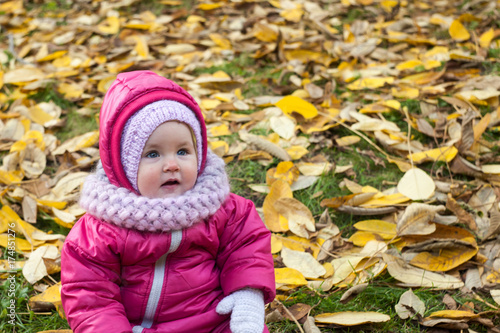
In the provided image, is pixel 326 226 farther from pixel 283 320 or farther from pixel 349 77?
pixel 349 77

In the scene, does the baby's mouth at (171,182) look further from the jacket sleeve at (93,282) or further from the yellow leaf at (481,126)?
the yellow leaf at (481,126)

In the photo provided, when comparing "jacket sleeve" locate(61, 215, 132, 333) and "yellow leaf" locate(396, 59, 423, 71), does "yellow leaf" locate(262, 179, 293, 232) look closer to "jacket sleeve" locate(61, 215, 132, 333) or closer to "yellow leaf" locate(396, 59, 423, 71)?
"jacket sleeve" locate(61, 215, 132, 333)

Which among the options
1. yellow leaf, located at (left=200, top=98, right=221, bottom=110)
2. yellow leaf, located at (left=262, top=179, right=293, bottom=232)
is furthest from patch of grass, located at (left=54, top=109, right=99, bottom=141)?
yellow leaf, located at (left=262, top=179, right=293, bottom=232)

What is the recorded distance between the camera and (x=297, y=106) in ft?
9.30

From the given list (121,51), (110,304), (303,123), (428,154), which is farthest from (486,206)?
(121,51)

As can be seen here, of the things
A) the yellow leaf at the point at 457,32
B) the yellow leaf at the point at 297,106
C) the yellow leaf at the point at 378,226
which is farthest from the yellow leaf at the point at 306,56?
the yellow leaf at the point at 378,226

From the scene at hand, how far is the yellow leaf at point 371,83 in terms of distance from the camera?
305 cm

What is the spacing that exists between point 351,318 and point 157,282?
682 millimetres

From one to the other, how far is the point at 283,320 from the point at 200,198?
587mm

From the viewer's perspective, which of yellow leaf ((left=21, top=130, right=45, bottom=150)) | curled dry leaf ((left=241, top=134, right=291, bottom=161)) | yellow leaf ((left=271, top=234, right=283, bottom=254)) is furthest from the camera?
yellow leaf ((left=21, top=130, right=45, bottom=150))

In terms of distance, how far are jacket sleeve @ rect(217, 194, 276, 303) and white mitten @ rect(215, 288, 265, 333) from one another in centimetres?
2

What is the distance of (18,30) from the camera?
3994 millimetres

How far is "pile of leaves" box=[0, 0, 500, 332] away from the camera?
201cm

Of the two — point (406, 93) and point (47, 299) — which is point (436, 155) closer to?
point (406, 93)
